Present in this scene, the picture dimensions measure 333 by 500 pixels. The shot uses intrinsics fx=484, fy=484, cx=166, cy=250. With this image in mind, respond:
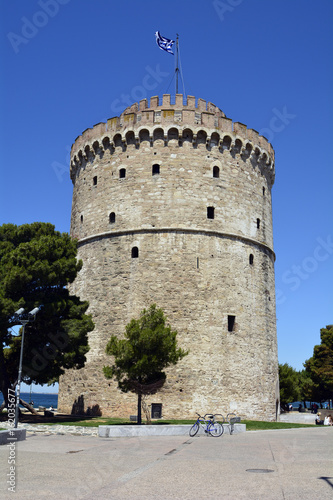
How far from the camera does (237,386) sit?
22781mm

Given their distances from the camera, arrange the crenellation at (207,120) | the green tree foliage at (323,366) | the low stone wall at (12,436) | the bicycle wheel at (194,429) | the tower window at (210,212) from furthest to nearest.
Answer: the green tree foliage at (323,366)
the crenellation at (207,120)
the tower window at (210,212)
the bicycle wheel at (194,429)
the low stone wall at (12,436)

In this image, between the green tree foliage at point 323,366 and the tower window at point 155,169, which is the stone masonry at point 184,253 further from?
the green tree foliage at point 323,366

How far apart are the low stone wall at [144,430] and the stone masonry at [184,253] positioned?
17.9 ft

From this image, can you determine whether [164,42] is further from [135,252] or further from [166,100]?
[135,252]

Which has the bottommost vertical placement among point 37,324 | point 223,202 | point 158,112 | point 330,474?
point 330,474

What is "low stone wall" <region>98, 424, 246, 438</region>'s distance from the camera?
15.1m

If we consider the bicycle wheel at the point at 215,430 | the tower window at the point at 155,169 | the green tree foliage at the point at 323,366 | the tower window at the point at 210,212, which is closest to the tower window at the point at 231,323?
the tower window at the point at 210,212

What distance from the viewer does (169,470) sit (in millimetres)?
8477

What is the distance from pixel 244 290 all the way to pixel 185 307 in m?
3.51

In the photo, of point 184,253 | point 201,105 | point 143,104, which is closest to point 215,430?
point 184,253

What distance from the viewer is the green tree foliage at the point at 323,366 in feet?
125

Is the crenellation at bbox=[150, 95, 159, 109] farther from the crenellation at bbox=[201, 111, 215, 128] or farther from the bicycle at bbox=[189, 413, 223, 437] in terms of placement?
the bicycle at bbox=[189, 413, 223, 437]

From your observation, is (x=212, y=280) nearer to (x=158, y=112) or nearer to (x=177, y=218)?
(x=177, y=218)

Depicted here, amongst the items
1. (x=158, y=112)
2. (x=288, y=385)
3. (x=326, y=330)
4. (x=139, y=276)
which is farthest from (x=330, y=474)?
(x=326, y=330)
